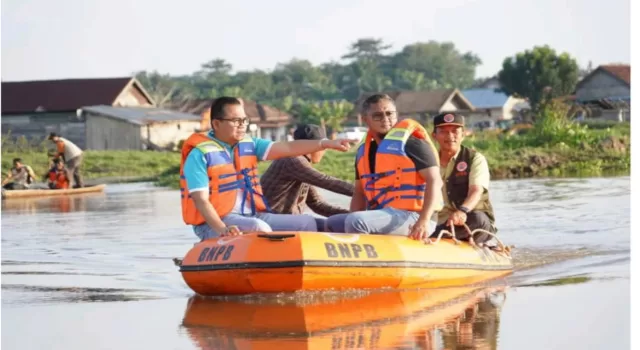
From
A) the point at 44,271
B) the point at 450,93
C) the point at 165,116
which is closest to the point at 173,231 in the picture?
the point at 44,271

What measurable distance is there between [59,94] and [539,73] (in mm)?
34091

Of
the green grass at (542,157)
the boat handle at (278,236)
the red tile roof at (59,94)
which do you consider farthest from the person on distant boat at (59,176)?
the red tile roof at (59,94)

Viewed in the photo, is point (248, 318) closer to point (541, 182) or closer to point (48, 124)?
point (541, 182)

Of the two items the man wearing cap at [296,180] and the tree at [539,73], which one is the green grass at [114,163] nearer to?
the man wearing cap at [296,180]

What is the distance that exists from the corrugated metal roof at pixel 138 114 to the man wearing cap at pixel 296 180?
38.1 meters

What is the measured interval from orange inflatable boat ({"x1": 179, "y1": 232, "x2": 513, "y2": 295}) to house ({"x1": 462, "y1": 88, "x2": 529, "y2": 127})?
72.8 metres

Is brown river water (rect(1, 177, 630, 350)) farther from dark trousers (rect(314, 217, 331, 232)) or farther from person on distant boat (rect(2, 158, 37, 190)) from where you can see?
person on distant boat (rect(2, 158, 37, 190))

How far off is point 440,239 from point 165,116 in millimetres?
42069

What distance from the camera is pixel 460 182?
11.0m

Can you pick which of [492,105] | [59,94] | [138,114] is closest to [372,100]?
[138,114]

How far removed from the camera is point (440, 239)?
1058 centimetres

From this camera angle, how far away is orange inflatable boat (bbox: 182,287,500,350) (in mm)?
7980

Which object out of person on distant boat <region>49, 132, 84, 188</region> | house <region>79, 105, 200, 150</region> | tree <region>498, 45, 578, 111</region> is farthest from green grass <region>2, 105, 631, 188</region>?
tree <region>498, 45, 578, 111</region>

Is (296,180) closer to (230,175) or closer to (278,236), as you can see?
(230,175)
